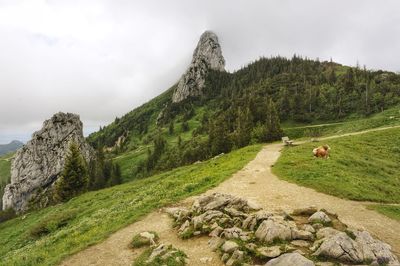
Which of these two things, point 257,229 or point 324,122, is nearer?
point 257,229

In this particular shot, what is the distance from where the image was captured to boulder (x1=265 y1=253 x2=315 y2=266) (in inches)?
570

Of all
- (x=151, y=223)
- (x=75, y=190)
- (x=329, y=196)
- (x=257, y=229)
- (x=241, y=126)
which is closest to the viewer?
(x=257, y=229)

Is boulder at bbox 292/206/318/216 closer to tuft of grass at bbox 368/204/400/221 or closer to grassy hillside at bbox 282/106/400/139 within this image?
tuft of grass at bbox 368/204/400/221

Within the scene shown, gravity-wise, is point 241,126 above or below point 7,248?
above

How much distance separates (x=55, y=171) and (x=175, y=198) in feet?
512

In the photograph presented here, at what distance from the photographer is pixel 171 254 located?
58.1ft

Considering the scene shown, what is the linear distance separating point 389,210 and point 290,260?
1450 centimetres

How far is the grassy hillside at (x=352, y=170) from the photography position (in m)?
29.5

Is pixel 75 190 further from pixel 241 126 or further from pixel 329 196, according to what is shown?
pixel 329 196

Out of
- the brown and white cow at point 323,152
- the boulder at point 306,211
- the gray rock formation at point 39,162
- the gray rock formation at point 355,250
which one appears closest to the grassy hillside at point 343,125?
the brown and white cow at point 323,152

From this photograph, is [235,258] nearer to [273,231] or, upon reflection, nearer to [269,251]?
[269,251]

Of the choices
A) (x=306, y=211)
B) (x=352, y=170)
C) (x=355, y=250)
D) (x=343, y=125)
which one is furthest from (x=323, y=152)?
(x=343, y=125)

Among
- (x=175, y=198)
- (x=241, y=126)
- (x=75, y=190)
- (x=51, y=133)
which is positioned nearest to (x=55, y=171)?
(x=51, y=133)

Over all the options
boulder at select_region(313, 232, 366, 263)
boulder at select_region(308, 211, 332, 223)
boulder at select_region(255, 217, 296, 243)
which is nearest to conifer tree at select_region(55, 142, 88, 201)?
boulder at select_region(255, 217, 296, 243)
